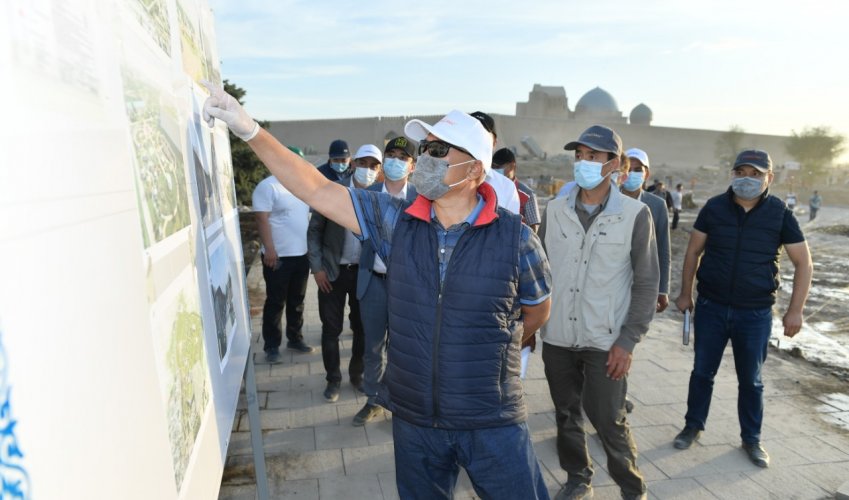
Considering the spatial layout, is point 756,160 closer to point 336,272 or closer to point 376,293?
point 376,293

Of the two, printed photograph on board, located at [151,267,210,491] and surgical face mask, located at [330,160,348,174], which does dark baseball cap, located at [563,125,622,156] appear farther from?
surgical face mask, located at [330,160,348,174]

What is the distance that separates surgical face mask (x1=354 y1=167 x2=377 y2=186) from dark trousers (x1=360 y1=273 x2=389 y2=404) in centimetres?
101

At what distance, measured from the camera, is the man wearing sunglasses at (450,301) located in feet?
7.00

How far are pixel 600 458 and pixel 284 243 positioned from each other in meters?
3.30

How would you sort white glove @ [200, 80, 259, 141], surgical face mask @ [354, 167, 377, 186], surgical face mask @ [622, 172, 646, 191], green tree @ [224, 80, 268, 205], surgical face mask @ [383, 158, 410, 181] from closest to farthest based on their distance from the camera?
white glove @ [200, 80, 259, 141] < surgical face mask @ [383, 158, 410, 181] < surgical face mask @ [354, 167, 377, 186] < surgical face mask @ [622, 172, 646, 191] < green tree @ [224, 80, 268, 205]

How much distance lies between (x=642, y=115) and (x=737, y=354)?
80418 mm

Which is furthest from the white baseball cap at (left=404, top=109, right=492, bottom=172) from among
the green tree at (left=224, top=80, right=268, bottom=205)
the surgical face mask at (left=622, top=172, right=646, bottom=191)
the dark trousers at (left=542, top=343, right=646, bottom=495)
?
the green tree at (left=224, top=80, right=268, bottom=205)

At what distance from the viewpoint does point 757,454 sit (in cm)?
390

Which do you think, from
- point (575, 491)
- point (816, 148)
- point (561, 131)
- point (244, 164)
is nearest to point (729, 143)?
point (816, 148)

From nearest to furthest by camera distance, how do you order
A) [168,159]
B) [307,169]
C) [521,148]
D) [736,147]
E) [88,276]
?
[88,276], [168,159], [307,169], [521,148], [736,147]

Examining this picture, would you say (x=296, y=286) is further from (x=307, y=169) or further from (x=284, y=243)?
(x=307, y=169)

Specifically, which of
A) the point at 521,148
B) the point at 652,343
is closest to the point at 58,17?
the point at 652,343

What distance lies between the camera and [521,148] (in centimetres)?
6247

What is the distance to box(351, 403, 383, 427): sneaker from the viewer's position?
14.2 ft
